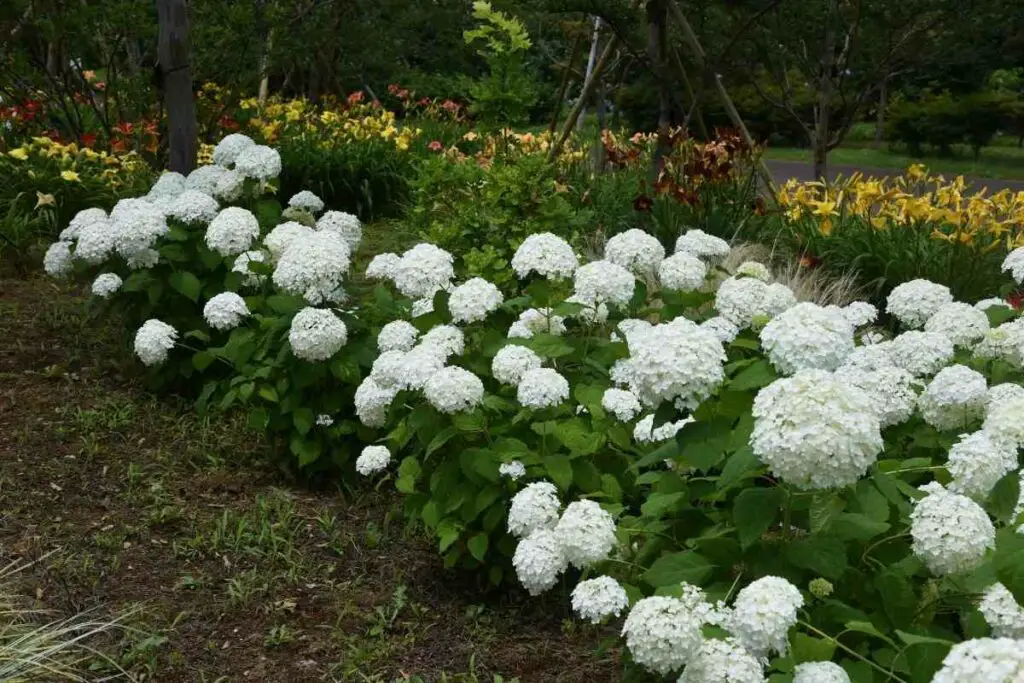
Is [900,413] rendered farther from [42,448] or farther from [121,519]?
[42,448]

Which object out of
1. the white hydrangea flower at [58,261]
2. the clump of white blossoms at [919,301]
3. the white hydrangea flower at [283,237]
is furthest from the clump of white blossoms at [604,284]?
the white hydrangea flower at [58,261]

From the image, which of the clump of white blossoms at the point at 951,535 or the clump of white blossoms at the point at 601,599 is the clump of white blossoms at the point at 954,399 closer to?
the clump of white blossoms at the point at 951,535

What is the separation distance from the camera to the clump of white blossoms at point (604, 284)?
321cm

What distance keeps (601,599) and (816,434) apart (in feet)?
1.93

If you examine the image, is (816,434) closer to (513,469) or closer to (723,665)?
(723,665)

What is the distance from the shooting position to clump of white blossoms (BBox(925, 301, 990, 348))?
3018mm

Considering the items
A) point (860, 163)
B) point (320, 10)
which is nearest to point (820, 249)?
point (320, 10)

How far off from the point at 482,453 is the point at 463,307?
1.77ft

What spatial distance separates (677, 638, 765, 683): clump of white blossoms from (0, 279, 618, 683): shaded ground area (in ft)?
3.54

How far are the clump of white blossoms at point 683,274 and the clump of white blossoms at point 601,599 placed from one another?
131 centimetres

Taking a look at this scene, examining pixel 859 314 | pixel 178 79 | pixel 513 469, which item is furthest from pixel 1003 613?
pixel 178 79

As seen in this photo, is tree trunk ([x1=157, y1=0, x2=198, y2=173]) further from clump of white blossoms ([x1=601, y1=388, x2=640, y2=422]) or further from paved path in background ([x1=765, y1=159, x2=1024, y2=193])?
paved path in background ([x1=765, y1=159, x2=1024, y2=193])

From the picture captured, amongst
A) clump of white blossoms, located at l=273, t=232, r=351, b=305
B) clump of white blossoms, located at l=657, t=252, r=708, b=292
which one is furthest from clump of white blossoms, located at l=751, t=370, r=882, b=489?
clump of white blossoms, located at l=273, t=232, r=351, b=305

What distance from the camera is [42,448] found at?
165 inches
